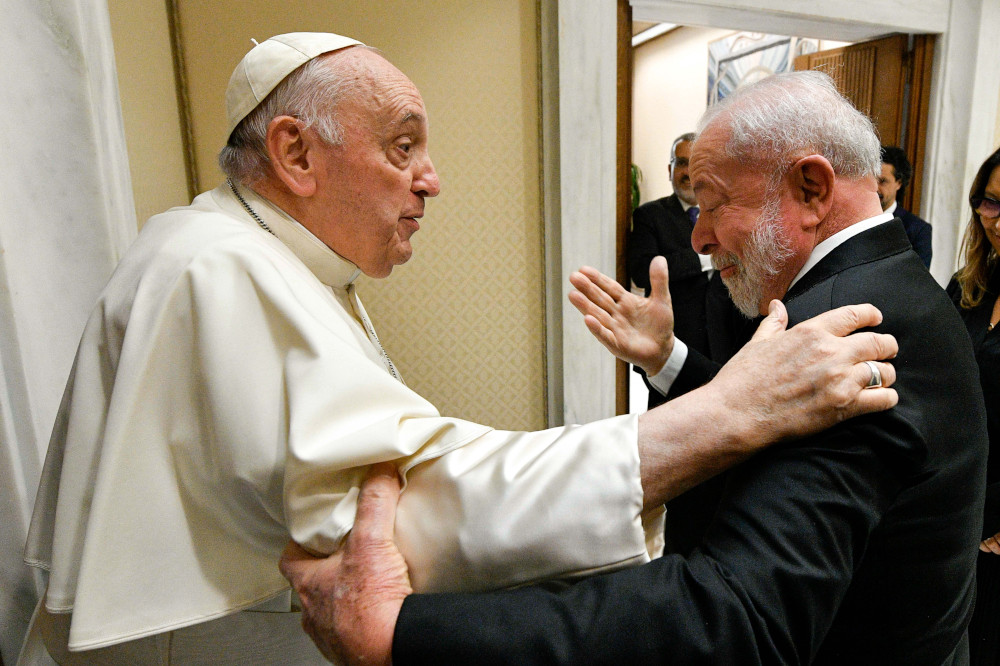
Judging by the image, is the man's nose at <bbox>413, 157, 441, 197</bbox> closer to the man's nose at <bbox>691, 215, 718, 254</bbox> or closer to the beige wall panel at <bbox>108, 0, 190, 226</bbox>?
the man's nose at <bbox>691, 215, 718, 254</bbox>

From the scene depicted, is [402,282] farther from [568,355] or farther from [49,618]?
[49,618]

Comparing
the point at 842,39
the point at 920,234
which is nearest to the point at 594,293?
the point at 920,234

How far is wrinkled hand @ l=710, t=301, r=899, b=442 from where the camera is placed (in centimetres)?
89

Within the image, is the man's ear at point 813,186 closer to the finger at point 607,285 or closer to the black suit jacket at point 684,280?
the finger at point 607,285

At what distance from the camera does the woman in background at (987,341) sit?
1992 millimetres

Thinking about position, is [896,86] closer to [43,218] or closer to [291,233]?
[291,233]

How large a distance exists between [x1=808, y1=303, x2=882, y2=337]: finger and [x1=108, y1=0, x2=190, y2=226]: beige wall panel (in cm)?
196

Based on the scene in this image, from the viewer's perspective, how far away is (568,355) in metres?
3.23

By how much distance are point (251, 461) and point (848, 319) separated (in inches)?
35.8

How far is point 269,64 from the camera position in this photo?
1362 mm

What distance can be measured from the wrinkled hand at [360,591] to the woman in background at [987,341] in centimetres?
176

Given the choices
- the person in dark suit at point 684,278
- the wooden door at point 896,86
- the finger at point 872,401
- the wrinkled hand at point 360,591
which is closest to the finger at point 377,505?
the wrinkled hand at point 360,591

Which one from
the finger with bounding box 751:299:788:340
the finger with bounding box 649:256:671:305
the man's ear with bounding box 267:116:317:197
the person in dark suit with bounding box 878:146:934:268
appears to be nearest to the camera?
the finger with bounding box 751:299:788:340

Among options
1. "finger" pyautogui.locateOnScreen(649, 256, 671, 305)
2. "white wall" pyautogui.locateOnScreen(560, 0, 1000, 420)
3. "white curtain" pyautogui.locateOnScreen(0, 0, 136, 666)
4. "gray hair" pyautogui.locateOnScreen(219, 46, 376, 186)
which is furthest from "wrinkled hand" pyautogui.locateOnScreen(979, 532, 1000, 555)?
"white curtain" pyautogui.locateOnScreen(0, 0, 136, 666)
